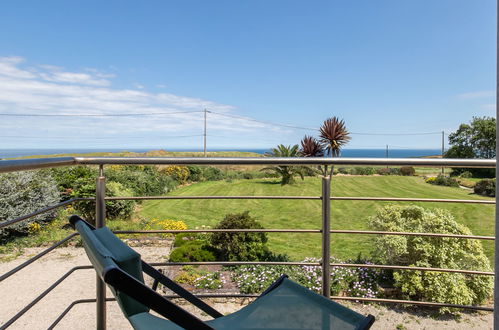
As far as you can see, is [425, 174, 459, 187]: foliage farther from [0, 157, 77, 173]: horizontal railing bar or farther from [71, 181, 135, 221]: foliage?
[0, 157, 77, 173]: horizontal railing bar

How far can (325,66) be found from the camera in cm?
3406

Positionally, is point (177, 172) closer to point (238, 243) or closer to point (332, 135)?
point (332, 135)

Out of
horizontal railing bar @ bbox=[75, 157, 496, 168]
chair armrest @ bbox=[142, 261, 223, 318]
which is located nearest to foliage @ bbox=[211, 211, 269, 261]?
horizontal railing bar @ bbox=[75, 157, 496, 168]

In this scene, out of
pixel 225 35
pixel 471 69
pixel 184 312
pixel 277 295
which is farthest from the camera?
pixel 471 69

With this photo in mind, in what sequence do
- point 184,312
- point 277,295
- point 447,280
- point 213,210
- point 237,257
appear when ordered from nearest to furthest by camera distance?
1. point 184,312
2. point 277,295
3. point 447,280
4. point 237,257
5. point 213,210

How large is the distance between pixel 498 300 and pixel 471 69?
32483 millimetres

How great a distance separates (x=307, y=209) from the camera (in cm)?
1644

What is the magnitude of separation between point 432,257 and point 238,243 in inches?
131

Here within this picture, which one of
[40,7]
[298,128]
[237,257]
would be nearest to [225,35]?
[40,7]

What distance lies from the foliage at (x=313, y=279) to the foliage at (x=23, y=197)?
237 inches

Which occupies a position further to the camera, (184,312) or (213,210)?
(213,210)

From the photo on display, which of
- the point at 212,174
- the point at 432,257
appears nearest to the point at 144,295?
the point at 432,257

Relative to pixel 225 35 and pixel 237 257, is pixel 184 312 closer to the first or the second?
pixel 237 257

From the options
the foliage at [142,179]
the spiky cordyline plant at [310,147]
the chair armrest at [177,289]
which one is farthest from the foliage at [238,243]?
the spiky cordyline plant at [310,147]
